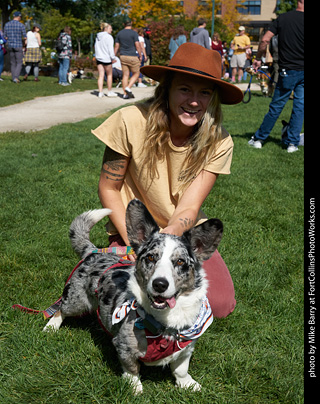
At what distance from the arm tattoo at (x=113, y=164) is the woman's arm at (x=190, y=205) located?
0.58 meters

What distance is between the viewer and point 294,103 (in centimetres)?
809

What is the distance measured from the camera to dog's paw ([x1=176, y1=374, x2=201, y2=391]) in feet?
8.57

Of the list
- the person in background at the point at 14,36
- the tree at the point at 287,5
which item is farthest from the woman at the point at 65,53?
the tree at the point at 287,5

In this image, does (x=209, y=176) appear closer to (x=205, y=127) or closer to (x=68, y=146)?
(x=205, y=127)

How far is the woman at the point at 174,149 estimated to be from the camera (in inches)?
122

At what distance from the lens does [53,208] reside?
518 centimetres

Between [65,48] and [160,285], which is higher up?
[160,285]

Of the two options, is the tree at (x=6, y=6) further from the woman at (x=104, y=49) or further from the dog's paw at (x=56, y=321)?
the dog's paw at (x=56, y=321)

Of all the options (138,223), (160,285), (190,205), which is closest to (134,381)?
(160,285)

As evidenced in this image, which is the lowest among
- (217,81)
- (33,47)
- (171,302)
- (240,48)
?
(33,47)

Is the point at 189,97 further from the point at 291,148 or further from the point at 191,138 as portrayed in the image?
the point at 291,148

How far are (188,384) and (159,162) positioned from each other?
164cm

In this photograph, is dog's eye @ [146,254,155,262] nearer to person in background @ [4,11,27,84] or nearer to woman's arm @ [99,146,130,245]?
woman's arm @ [99,146,130,245]

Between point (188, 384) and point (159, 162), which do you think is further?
point (159, 162)
